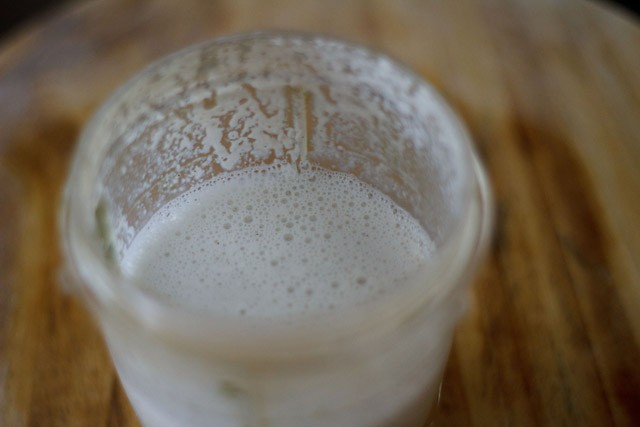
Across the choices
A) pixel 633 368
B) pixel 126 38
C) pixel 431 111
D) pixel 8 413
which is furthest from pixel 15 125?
pixel 633 368

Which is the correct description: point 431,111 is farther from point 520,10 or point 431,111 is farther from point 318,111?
point 520,10

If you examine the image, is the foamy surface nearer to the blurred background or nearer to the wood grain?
the wood grain

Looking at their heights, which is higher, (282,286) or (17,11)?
(17,11)

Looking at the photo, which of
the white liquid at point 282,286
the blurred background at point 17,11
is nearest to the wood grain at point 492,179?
the white liquid at point 282,286

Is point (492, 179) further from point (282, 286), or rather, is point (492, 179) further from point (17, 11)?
point (17, 11)

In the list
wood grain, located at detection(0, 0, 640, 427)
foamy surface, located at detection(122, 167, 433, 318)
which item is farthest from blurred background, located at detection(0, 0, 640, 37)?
foamy surface, located at detection(122, 167, 433, 318)

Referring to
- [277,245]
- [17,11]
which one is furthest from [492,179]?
[17,11]

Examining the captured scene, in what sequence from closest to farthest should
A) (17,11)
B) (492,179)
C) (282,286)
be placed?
(282,286), (492,179), (17,11)
